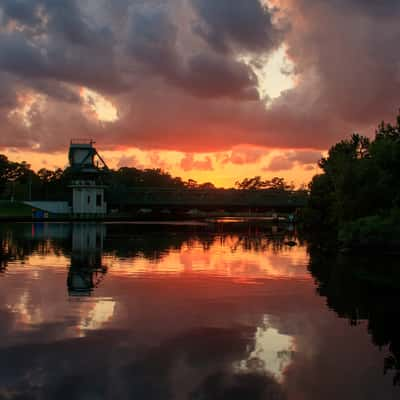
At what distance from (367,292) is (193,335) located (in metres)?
13.6

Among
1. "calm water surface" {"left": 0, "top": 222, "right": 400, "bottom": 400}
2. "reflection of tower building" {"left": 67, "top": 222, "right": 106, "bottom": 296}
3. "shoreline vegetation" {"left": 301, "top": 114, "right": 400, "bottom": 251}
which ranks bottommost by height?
"calm water surface" {"left": 0, "top": 222, "right": 400, "bottom": 400}

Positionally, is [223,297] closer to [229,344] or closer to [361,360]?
[229,344]

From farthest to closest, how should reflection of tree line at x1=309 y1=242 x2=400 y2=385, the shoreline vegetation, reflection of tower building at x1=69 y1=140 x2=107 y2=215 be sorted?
reflection of tower building at x1=69 y1=140 x2=107 y2=215 < the shoreline vegetation < reflection of tree line at x1=309 y1=242 x2=400 y2=385

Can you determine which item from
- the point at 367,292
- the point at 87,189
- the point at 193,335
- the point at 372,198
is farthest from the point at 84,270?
the point at 87,189

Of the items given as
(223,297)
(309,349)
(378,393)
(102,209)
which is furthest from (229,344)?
(102,209)

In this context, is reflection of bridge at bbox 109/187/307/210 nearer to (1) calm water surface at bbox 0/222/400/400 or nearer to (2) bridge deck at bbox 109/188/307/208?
(2) bridge deck at bbox 109/188/307/208

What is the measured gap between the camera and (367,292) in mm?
28938

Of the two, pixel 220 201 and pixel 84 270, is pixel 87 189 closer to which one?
pixel 220 201

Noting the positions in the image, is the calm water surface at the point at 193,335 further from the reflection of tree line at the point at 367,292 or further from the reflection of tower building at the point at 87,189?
the reflection of tower building at the point at 87,189

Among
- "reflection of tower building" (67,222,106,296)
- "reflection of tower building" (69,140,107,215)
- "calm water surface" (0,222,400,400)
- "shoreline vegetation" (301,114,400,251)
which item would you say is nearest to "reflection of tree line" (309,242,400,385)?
"calm water surface" (0,222,400,400)

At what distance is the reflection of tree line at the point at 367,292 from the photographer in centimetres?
1986

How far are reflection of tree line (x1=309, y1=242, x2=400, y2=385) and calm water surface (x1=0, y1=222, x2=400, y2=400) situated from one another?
0.11 metres

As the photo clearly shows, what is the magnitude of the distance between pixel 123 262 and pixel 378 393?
29279 mm

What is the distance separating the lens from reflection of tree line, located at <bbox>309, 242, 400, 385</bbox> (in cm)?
1986
